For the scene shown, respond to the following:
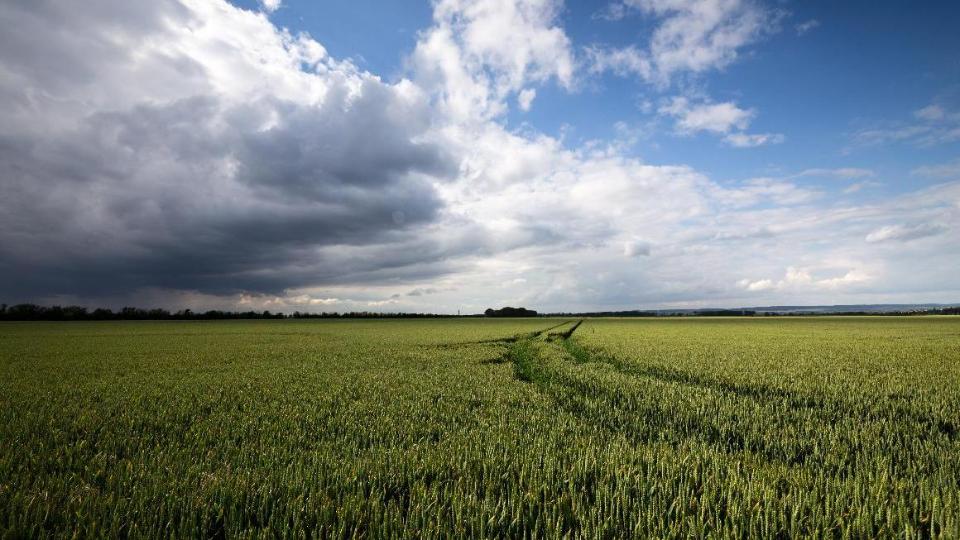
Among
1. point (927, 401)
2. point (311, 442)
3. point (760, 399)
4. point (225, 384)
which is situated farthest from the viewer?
point (225, 384)

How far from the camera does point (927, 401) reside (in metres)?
8.97

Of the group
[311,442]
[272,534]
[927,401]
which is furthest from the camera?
[927,401]

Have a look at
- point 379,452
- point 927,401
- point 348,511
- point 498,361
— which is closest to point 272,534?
point 348,511

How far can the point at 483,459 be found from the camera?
5172 mm

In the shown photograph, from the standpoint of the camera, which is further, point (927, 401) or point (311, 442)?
point (927, 401)

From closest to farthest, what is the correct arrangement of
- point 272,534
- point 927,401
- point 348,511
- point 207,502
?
point 272,534 → point 348,511 → point 207,502 → point 927,401

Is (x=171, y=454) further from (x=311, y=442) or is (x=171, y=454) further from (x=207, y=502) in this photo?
(x=207, y=502)

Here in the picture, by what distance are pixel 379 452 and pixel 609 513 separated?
2.94 m

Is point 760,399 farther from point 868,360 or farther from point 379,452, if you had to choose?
point 868,360

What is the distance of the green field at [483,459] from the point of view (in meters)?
3.65

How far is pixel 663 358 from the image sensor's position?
58.9ft

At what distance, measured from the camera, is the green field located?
365 cm

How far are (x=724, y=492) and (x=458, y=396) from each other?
6.28 m

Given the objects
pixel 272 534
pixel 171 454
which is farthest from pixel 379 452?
pixel 171 454
